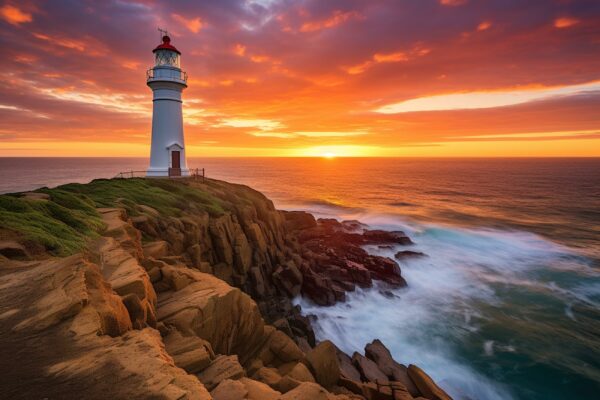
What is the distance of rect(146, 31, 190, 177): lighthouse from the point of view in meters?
29.2

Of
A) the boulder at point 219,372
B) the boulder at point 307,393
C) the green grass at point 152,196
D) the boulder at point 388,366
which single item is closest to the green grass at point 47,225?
the green grass at point 152,196

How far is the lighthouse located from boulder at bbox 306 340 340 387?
79.3 ft

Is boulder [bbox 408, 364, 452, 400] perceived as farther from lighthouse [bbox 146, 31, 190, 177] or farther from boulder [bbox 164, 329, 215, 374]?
lighthouse [bbox 146, 31, 190, 177]

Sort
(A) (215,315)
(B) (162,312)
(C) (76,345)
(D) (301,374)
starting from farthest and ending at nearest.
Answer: (D) (301,374), (A) (215,315), (B) (162,312), (C) (76,345)

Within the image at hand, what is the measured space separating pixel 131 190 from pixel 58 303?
16153 millimetres

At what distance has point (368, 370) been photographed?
43.4ft

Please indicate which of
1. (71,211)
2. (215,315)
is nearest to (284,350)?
(215,315)

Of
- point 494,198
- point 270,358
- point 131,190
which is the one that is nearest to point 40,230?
point 270,358

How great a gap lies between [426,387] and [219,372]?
9.23m

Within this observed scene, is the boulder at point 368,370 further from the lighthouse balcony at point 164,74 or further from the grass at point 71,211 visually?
the lighthouse balcony at point 164,74

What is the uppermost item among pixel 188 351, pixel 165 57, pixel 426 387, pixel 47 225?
pixel 165 57

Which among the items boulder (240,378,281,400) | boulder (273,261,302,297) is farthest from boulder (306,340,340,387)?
boulder (273,261,302,297)

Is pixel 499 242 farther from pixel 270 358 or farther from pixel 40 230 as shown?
pixel 40 230

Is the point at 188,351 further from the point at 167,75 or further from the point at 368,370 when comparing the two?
the point at 167,75
